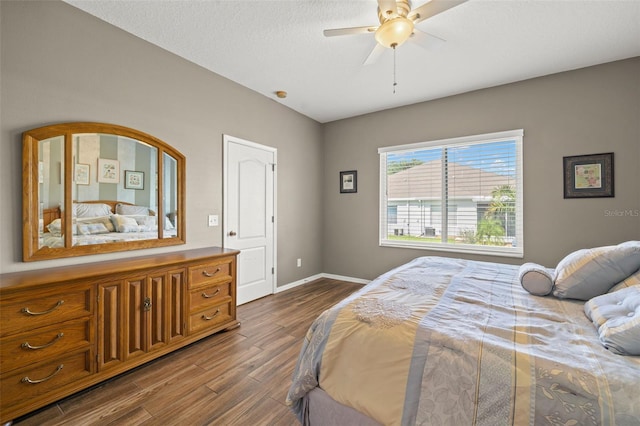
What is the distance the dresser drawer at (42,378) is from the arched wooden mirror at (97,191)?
29.1 inches

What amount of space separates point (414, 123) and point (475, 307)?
10.5 feet

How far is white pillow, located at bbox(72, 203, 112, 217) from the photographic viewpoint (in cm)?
208

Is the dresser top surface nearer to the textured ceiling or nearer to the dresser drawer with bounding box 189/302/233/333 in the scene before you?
the dresser drawer with bounding box 189/302/233/333

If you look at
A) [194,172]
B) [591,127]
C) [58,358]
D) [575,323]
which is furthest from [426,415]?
[591,127]

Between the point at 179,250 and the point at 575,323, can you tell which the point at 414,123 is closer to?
the point at 575,323

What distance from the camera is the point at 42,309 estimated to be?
160 cm

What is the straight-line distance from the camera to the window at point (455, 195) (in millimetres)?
3383

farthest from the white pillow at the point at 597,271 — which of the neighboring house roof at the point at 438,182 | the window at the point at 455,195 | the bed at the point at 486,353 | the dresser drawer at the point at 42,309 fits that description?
the dresser drawer at the point at 42,309

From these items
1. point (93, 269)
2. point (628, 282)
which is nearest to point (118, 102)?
point (93, 269)

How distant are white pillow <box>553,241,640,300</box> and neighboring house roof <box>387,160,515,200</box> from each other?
2.08 metres

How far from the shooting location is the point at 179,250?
2756 millimetres

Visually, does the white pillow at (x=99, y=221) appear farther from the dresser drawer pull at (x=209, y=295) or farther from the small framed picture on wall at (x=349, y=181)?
the small framed picture on wall at (x=349, y=181)

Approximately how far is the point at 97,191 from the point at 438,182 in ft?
12.9

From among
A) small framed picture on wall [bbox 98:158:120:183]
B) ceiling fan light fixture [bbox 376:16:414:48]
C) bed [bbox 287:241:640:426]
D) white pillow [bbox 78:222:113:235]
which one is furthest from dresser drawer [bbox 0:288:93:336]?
ceiling fan light fixture [bbox 376:16:414:48]
